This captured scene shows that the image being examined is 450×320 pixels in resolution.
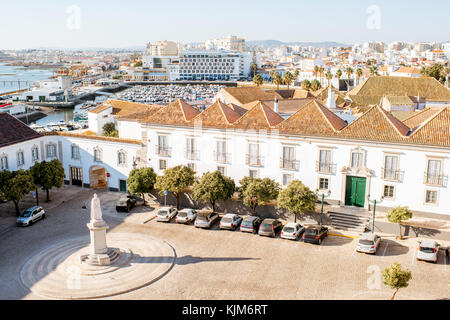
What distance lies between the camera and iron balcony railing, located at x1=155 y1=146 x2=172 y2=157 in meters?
41.4

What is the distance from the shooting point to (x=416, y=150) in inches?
1282

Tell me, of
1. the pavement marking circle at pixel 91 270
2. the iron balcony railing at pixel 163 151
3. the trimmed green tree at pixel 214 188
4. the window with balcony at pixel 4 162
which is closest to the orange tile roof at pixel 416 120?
the trimmed green tree at pixel 214 188

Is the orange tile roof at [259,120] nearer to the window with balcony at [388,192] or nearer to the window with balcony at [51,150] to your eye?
the window with balcony at [388,192]

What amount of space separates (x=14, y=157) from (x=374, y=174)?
31833 millimetres

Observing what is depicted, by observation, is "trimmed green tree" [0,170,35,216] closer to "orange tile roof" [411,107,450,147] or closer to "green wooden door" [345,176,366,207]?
"green wooden door" [345,176,366,207]

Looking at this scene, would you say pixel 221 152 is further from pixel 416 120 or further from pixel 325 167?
pixel 416 120

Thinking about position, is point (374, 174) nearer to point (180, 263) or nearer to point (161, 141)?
point (180, 263)

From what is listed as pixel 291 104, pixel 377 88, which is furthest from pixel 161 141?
pixel 377 88

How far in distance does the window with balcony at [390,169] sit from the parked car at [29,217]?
27.0 m

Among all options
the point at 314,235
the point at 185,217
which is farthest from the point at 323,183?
the point at 185,217

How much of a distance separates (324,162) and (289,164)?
2.84m

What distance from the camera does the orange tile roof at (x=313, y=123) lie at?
116 feet

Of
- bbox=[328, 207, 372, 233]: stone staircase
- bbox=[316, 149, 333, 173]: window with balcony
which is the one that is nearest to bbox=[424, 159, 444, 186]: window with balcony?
bbox=[328, 207, 372, 233]: stone staircase

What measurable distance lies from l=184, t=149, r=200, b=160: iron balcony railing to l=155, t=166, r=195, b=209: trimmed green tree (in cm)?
213
